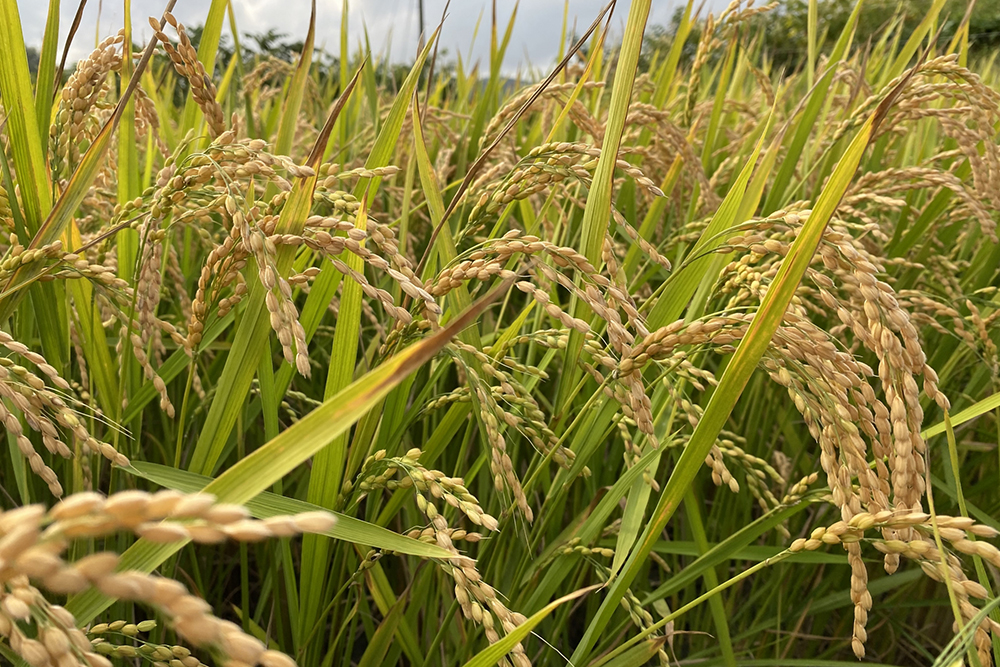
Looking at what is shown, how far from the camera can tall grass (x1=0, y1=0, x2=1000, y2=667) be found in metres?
0.66

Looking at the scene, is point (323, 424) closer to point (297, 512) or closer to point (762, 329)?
point (297, 512)

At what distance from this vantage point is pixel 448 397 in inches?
40.8

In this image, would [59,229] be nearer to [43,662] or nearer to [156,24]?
[156,24]

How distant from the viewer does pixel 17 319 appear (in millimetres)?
1214

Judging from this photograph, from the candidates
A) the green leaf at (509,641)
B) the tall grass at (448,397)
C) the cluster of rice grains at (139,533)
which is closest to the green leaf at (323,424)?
the tall grass at (448,397)

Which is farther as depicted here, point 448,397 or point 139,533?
point 448,397

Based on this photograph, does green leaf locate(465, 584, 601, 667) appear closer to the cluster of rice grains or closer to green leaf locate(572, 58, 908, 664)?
green leaf locate(572, 58, 908, 664)

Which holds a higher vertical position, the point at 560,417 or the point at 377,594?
the point at 560,417

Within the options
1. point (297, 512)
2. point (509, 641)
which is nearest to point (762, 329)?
point (509, 641)

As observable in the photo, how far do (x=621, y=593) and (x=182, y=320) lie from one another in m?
1.21

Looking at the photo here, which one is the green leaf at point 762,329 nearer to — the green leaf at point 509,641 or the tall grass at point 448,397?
the tall grass at point 448,397

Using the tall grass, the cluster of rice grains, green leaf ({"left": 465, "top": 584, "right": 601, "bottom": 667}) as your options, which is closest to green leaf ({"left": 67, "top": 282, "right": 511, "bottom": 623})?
the tall grass

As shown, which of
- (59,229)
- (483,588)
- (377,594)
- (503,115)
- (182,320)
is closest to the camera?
(483,588)

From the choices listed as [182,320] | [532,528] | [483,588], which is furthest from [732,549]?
[182,320]
